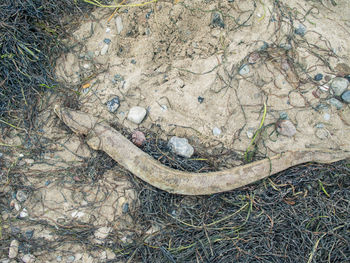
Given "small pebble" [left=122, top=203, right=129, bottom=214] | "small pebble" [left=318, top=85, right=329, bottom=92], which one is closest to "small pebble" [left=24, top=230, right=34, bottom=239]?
"small pebble" [left=122, top=203, right=129, bottom=214]

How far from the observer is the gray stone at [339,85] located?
3.32 m

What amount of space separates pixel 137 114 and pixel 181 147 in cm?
68

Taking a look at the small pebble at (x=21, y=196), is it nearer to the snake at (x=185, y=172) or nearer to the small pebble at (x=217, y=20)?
the snake at (x=185, y=172)

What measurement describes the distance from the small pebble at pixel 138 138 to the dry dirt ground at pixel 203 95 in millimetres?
115

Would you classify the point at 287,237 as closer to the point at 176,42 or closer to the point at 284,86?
the point at 284,86

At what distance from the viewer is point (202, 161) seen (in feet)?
11.0

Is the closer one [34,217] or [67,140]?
[34,217]

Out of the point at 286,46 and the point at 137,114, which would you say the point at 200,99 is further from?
the point at 286,46

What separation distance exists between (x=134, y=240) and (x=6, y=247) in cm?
149

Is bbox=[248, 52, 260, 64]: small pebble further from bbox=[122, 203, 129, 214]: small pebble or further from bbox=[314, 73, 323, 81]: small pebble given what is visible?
bbox=[122, 203, 129, 214]: small pebble

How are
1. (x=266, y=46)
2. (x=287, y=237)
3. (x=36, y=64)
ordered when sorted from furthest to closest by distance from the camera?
1. (x=36, y=64)
2. (x=266, y=46)
3. (x=287, y=237)

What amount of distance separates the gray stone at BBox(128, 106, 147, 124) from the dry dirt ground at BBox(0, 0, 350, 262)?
0.08 meters

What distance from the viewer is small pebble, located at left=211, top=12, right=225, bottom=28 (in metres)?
3.34

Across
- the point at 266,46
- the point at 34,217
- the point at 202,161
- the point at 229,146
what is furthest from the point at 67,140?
→ the point at 266,46
